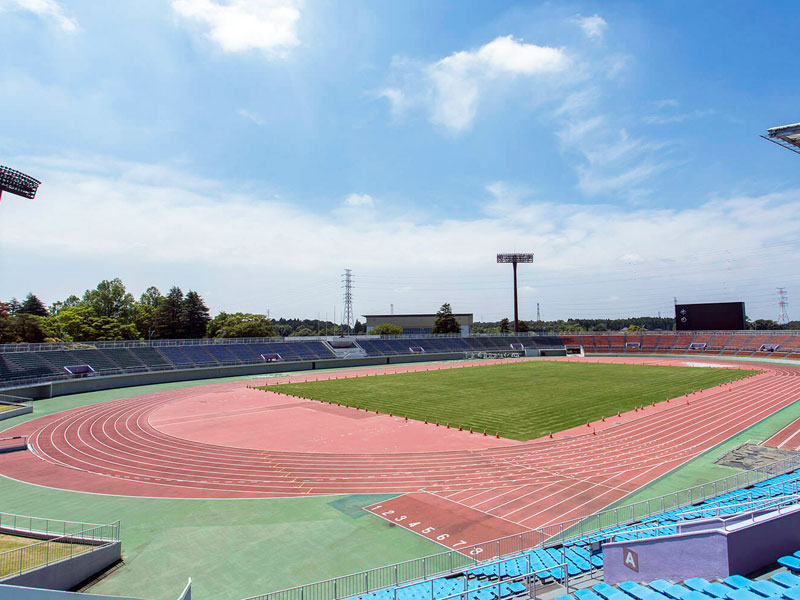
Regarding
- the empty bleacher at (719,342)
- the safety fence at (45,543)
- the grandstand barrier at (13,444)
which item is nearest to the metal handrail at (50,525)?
the safety fence at (45,543)

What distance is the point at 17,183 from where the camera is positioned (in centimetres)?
4103

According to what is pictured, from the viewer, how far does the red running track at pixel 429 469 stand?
1591 centimetres

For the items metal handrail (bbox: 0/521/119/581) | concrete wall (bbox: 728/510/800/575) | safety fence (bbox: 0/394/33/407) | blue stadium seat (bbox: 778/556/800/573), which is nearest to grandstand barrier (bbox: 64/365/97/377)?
safety fence (bbox: 0/394/33/407)

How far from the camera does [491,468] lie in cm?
2011

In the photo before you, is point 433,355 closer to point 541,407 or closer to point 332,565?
point 541,407

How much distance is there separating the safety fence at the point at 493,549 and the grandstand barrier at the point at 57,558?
17.2 ft

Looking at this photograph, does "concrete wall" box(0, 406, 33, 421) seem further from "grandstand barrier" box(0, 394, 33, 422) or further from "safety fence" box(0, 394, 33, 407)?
"safety fence" box(0, 394, 33, 407)

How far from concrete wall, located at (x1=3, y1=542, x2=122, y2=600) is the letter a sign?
42.6ft

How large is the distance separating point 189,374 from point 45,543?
46.3 m

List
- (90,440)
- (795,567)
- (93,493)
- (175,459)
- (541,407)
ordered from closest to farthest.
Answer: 1. (795,567)
2. (93,493)
3. (175,459)
4. (90,440)
5. (541,407)

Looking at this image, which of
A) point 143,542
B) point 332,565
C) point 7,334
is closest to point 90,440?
point 143,542

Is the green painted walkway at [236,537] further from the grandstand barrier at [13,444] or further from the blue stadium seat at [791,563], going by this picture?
the blue stadium seat at [791,563]

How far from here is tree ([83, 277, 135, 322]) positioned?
88062 millimetres

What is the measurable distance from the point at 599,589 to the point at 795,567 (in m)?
3.61
